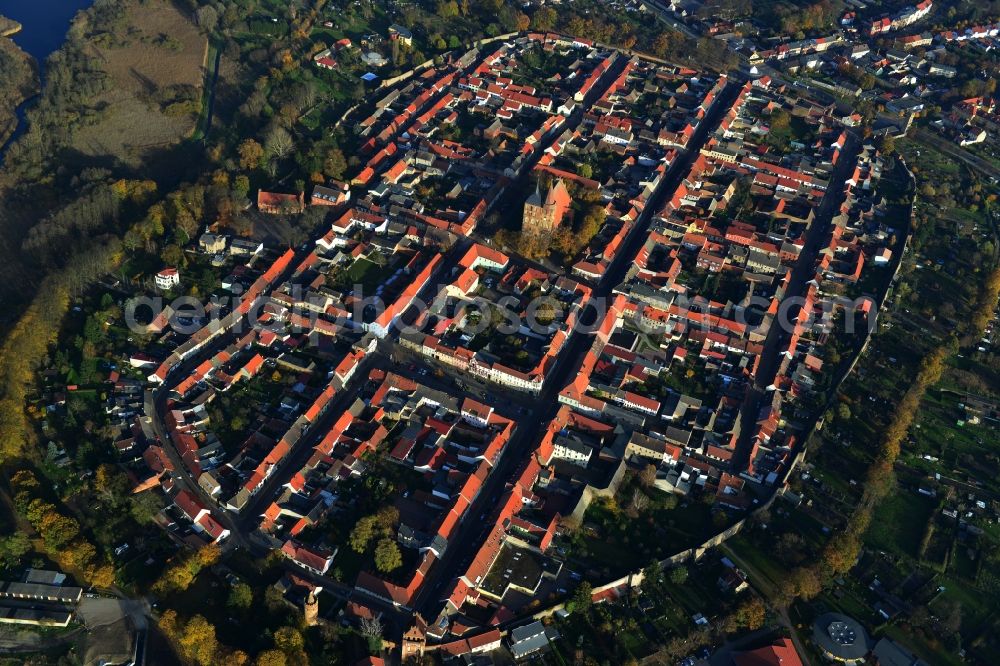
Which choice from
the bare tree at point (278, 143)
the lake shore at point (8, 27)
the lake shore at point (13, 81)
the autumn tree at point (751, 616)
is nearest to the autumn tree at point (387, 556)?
A: the autumn tree at point (751, 616)

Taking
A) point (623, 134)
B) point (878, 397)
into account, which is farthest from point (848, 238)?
point (623, 134)

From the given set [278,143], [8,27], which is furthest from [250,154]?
[8,27]

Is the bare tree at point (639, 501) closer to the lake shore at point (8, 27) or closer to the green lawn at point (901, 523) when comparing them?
the green lawn at point (901, 523)

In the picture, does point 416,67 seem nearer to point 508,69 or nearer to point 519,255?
point 508,69

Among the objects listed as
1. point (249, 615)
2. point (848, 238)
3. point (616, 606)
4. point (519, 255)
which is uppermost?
point (848, 238)

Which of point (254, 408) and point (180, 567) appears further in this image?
point (254, 408)

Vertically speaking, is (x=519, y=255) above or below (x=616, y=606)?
above

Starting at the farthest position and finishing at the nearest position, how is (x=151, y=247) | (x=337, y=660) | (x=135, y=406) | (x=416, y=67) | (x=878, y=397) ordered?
(x=416, y=67), (x=151, y=247), (x=878, y=397), (x=135, y=406), (x=337, y=660)
